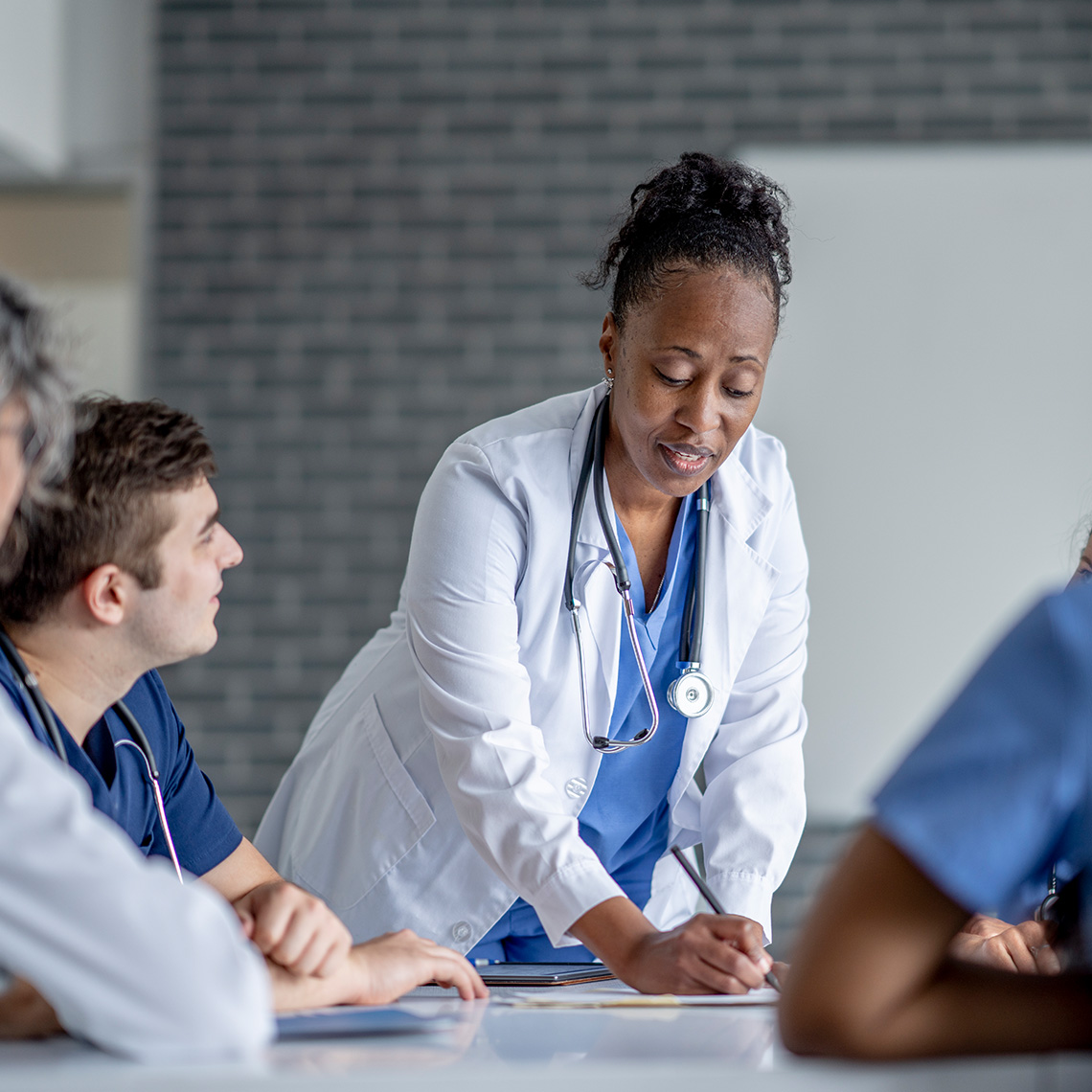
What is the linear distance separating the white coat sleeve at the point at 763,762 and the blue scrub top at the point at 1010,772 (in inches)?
32.6

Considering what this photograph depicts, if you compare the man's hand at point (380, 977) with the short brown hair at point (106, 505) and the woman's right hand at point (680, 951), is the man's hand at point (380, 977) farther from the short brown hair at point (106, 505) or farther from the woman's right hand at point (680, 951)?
the short brown hair at point (106, 505)

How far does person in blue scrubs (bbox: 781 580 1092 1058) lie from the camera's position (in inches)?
27.5

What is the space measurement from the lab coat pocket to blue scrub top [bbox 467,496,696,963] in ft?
0.56

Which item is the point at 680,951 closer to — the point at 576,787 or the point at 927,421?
the point at 576,787

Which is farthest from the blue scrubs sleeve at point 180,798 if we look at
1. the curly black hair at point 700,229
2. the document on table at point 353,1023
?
the curly black hair at point 700,229

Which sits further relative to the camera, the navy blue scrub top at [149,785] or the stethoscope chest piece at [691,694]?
the stethoscope chest piece at [691,694]

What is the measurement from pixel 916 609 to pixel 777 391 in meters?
0.75

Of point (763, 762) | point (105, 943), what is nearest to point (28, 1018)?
point (105, 943)

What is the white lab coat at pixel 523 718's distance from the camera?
1.39 meters

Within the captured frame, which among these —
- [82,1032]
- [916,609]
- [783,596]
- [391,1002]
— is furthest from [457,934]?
[916,609]

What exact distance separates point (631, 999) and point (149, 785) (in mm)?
571

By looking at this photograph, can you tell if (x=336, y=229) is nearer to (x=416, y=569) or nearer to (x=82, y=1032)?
(x=416, y=569)

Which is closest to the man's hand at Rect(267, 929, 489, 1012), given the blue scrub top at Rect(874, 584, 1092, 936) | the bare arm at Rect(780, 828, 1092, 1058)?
the bare arm at Rect(780, 828, 1092, 1058)

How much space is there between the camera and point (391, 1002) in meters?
1.16
